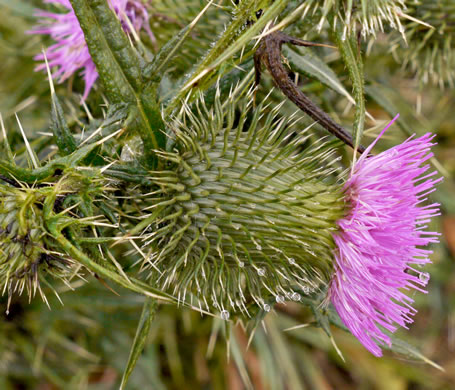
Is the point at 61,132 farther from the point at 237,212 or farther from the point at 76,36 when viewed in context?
the point at 76,36

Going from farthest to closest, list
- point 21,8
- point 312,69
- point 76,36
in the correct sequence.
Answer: point 21,8
point 76,36
point 312,69

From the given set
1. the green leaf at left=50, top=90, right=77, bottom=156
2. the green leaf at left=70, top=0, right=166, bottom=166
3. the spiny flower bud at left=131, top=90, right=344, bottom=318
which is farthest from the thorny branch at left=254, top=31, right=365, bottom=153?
the green leaf at left=50, top=90, right=77, bottom=156

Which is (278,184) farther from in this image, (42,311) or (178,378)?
(178,378)

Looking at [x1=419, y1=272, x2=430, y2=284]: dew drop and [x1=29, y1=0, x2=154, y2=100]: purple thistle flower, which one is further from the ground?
[x1=419, y1=272, x2=430, y2=284]: dew drop

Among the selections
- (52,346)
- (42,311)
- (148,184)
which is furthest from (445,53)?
(52,346)

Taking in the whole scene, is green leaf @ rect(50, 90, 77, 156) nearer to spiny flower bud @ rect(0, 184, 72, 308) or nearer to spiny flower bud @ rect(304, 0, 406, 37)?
spiny flower bud @ rect(0, 184, 72, 308)

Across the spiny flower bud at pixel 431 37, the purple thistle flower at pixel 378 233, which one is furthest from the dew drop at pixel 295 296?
the spiny flower bud at pixel 431 37

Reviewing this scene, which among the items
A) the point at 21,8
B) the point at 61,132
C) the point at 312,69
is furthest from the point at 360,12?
the point at 21,8
